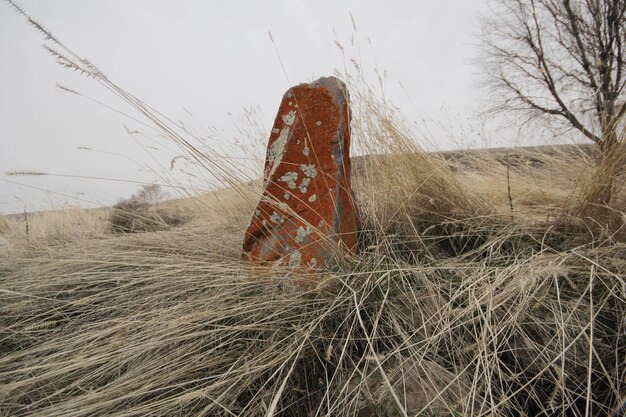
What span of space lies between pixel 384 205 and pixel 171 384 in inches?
51.3

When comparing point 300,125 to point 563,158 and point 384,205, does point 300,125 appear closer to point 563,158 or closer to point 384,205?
point 384,205

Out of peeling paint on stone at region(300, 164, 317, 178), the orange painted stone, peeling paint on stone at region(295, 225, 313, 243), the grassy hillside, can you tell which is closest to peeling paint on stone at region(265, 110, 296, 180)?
the orange painted stone

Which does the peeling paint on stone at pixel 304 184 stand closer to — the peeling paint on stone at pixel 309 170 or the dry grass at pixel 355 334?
the peeling paint on stone at pixel 309 170

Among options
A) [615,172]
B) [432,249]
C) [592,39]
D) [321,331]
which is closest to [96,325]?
[321,331]

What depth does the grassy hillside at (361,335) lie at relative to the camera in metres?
0.89

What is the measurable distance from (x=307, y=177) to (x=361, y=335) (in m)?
0.76

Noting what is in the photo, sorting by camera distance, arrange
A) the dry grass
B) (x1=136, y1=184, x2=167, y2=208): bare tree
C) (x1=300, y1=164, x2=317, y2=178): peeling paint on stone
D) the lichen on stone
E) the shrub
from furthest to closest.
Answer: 1. (x1=136, y1=184, x2=167, y2=208): bare tree
2. the shrub
3. (x1=300, y1=164, x2=317, y2=178): peeling paint on stone
4. the lichen on stone
5. the dry grass

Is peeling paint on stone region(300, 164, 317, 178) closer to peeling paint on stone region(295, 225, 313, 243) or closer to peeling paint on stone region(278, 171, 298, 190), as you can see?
peeling paint on stone region(278, 171, 298, 190)

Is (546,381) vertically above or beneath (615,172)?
beneath

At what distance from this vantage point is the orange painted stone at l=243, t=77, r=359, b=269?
59.4 inches

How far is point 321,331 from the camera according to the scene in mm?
1092

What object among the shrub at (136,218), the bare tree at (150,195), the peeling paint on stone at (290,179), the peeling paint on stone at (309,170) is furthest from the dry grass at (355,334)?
the bare tree at (150,195)

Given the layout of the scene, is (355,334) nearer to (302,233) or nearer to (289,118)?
(302,233)

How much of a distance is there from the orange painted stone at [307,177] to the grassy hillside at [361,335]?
0.66 feet
